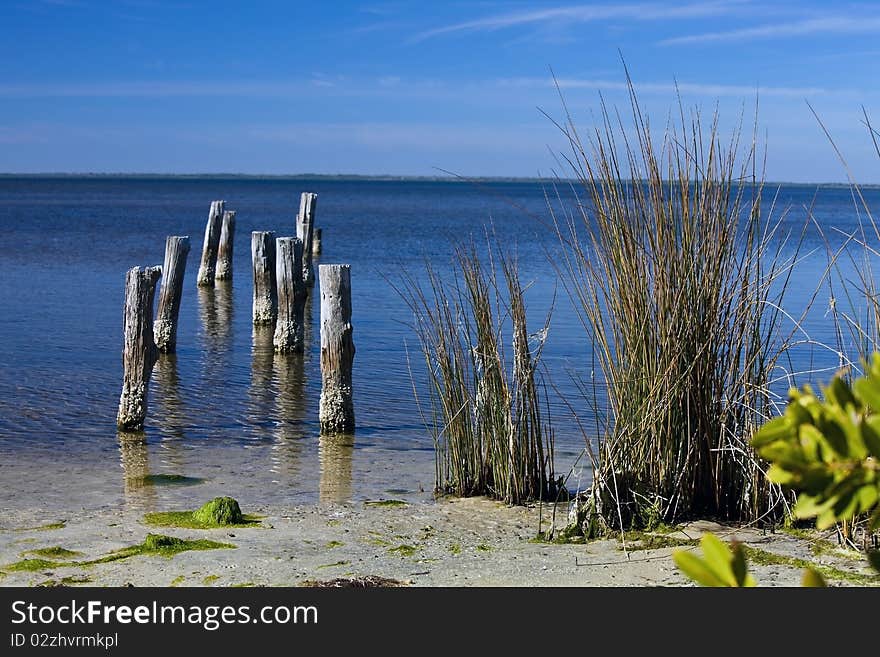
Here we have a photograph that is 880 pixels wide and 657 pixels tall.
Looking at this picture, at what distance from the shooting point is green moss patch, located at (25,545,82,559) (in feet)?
17.6

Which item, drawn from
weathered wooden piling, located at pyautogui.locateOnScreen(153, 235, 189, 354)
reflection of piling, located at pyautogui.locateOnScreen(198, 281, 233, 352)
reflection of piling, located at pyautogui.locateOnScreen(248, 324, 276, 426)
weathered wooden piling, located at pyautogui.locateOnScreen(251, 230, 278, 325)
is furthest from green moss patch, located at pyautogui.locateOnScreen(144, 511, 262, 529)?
weathered wooden piling, located at pyautogui.locateOnScreen(251, 230, 278, 325)

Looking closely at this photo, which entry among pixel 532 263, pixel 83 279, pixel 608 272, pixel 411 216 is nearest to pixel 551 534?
pixel 608 272

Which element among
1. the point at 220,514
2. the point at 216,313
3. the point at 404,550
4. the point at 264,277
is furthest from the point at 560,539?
the point at 216,313

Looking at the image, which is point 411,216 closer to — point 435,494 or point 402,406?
point 402,406

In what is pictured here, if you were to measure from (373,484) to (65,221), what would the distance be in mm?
41974

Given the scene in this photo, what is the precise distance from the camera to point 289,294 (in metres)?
13.9

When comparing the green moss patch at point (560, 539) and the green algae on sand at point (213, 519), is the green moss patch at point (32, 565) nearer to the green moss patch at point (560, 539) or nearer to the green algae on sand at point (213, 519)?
the green algae on sand at point (213, 519)

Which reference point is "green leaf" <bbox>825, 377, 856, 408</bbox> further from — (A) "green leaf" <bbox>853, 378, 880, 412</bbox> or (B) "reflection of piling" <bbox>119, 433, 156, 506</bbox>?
(B) "reflection of piling" <bbox>119, 433, 156, 506</bbox>

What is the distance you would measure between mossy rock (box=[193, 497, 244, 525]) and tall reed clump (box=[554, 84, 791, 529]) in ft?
7.11

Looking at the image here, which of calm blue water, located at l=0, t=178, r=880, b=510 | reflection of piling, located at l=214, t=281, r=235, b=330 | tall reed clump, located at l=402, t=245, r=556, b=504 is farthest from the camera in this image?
reflection of piling, located at l=214, t=281, r=235, b=330

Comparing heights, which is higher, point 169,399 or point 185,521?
point 185,521

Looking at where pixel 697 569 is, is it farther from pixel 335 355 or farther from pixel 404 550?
pixel 335 355

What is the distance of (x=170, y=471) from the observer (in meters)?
7.90

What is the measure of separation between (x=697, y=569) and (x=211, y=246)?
22093mm
